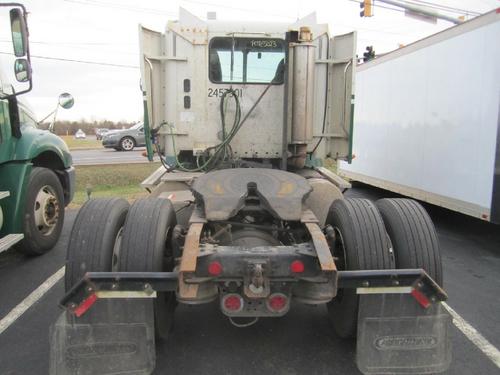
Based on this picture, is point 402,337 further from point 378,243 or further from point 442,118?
point 442,118

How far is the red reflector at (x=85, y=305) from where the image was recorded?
2.55 metres

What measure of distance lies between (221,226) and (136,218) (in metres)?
0.74

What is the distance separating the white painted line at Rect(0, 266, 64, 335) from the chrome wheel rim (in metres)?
0.78

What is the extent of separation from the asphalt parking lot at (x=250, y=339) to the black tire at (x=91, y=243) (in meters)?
0.82

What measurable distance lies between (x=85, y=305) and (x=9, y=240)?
Result: 2539mm

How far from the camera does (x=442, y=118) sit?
6.93 meters

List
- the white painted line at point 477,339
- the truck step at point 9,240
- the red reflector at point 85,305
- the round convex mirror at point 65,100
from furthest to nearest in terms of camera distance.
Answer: the round convex mirror at point 65,100
the truck step at point 9,240
the white painted line at point 477,339
the red reflector at point 85,305

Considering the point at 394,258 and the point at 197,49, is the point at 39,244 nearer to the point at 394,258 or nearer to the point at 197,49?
the point at 197,49

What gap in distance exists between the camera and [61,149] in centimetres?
627

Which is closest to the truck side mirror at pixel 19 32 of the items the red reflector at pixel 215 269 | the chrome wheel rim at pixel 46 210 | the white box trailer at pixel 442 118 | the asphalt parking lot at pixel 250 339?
the chrome wheel rim at pixel 46 210

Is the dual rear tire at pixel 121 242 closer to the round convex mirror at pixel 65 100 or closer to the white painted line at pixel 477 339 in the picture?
the white painted line at pixel 477 339

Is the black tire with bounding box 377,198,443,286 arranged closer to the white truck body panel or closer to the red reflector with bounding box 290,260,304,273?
the red reflector with bounding box 290,260,304,273

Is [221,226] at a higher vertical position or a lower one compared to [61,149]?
lower

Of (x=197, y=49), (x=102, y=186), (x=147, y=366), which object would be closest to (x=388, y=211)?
(x=147, y=366)
